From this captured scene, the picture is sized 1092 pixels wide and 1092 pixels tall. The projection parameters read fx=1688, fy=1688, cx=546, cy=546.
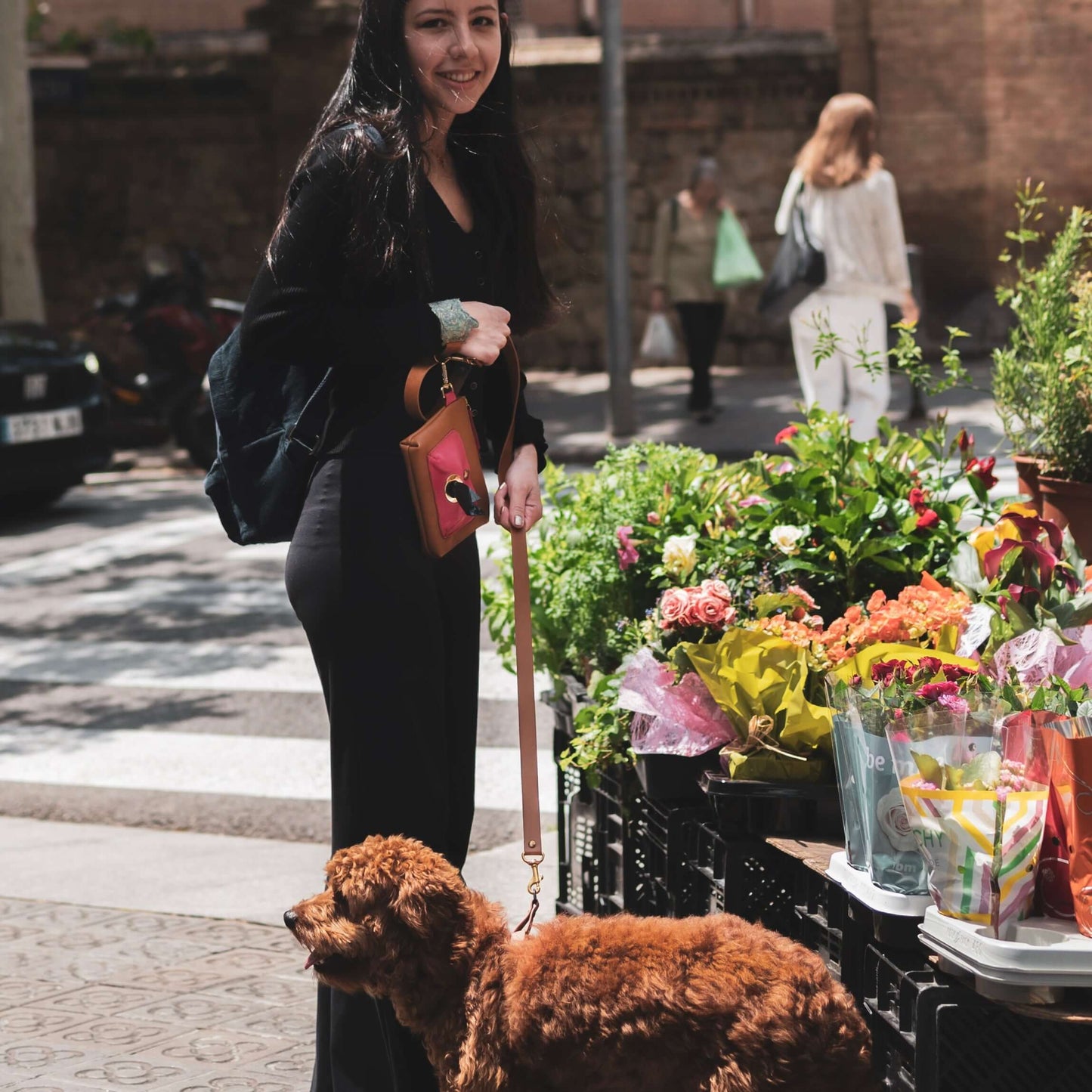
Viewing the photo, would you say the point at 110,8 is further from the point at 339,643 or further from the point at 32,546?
the point at 339,643

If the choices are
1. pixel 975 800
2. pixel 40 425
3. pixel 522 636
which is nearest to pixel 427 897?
pixel 522 636

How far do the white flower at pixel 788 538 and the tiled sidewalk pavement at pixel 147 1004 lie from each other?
1454 millimetres

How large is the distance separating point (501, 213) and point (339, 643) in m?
0.79

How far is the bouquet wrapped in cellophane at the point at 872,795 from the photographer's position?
2.54 meters

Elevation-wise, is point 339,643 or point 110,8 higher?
point 110,8

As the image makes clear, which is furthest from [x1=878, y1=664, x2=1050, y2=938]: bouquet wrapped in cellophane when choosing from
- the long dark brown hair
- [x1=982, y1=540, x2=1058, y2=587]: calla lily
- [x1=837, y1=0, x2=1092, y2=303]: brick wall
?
[x1=837, y1=0, x2=1092, y2=303]: brick wall

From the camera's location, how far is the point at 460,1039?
8.05 feet

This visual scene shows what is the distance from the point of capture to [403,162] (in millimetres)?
2668

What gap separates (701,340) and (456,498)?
12.2 m

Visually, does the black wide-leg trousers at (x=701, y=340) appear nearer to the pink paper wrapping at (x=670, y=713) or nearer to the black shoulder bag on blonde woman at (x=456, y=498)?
the pink paper wrapping at (x=670, y=713)

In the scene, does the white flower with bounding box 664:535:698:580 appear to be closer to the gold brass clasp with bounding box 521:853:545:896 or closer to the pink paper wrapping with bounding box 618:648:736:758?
the pink paper wrapping with bounding box 618:648:736:758

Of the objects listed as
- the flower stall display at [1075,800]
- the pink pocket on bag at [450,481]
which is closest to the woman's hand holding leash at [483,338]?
the pink pocket on bag at [450,481]

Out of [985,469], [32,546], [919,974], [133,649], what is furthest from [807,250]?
[919,974]

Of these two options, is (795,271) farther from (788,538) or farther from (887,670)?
(887,670)
